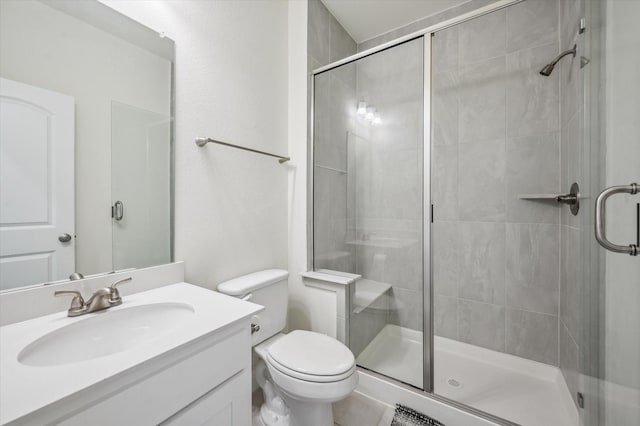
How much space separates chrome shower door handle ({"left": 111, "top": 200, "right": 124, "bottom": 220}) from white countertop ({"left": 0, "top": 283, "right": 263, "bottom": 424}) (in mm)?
308

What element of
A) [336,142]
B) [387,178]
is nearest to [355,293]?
[387,178]

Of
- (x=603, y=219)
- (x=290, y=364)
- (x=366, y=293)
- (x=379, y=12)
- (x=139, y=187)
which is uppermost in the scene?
(x=379, y=12)

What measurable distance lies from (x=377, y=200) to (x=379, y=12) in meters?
1.45

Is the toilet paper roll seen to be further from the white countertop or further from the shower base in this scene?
the shower base

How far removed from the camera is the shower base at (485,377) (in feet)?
4.43

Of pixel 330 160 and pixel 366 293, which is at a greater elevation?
pixel 330 160

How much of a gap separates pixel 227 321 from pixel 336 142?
4.23ft

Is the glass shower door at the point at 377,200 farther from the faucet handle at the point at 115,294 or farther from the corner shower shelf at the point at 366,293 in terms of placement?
the faucet handle at the point at 115,294

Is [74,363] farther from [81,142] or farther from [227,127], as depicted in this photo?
[227,127]

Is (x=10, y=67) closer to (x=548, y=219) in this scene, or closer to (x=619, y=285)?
(x=619, y=285)

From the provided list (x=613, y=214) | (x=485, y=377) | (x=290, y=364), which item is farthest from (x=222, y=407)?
(x=485, y=377)

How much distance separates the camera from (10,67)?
75 centimetres

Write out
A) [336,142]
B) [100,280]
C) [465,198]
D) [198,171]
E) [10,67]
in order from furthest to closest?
[465,198], [336,142], [198,171], [100,280], [10,67]

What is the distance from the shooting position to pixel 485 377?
1641mm
